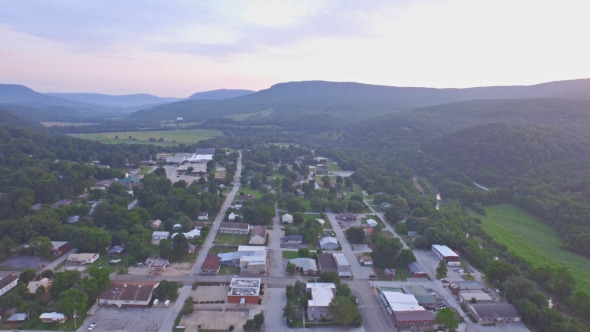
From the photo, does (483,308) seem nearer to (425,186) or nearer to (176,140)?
(425,186)

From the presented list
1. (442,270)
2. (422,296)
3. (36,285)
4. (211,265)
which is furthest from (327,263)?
(36,285)

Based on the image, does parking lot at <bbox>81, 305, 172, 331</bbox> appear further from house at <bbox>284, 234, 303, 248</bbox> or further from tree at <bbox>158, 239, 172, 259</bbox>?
house at <bbox>284, 234, 303, 248</bbox>

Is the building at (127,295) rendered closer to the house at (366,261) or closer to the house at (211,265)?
the house at (211,265)

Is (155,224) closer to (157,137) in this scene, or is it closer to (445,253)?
(445,253)

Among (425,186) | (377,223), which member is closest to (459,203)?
(425,186)

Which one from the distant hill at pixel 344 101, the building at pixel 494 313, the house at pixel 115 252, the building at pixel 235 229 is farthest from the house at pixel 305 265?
the distant hill at pixel 344 101

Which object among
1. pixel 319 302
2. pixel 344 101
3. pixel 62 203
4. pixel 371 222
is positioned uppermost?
pixel 344 101

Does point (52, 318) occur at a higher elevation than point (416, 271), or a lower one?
higher
